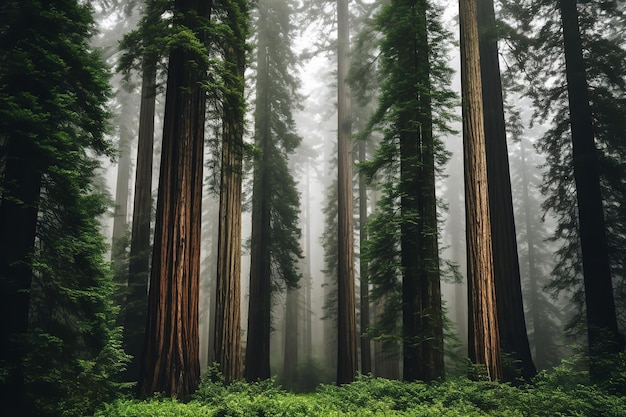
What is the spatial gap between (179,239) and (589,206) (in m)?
10.7

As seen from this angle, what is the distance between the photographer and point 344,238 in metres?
13.8

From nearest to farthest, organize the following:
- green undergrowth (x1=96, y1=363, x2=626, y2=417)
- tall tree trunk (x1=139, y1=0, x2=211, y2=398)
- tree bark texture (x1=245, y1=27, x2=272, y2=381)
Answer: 1. green undergrowth (x1=96, y1=363, x2=626, y2=417)
2. tall tree trunk (x1=139, y1=0, x2=211, y2=398)
3. tree bark texture (x1=245, y1=27, x2=272, y2=381)

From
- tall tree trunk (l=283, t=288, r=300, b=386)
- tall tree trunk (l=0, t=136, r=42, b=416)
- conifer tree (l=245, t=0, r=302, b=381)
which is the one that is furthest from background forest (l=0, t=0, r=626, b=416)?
tall tree trunk (l=283, t=288, r=300, b=386)

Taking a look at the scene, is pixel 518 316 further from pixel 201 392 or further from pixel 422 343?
pixel 201 392

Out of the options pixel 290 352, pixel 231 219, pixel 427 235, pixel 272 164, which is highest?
pixel 272 164

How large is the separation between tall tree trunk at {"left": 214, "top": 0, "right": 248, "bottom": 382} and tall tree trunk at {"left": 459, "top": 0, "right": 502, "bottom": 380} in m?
4.83

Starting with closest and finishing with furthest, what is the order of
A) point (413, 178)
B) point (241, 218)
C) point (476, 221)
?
point (476, 221)
point (413, 178)
point (241, 218)

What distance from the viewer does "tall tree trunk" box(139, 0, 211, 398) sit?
651 centimetres

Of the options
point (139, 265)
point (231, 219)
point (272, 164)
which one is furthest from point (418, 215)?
point (272, 164)

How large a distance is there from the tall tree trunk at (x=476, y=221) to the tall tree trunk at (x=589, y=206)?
341 centimetres

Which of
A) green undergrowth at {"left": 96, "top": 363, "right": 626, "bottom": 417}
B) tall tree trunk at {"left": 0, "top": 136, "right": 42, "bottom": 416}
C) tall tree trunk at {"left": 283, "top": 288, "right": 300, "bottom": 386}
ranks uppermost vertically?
tall tree trunk at {"left": 0, "top": 136, "right": 42, "bottom": 416}

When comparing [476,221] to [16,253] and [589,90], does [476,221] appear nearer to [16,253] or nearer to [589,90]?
[589,90]

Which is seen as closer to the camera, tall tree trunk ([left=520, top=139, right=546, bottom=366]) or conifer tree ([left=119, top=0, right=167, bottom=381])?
conifer tree ([left=119, top=0, right=167, bottom=381])

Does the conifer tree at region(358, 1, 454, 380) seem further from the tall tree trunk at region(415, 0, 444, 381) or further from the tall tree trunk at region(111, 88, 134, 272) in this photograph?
the tall tree trunk at region(111, 88, 134, 272)
